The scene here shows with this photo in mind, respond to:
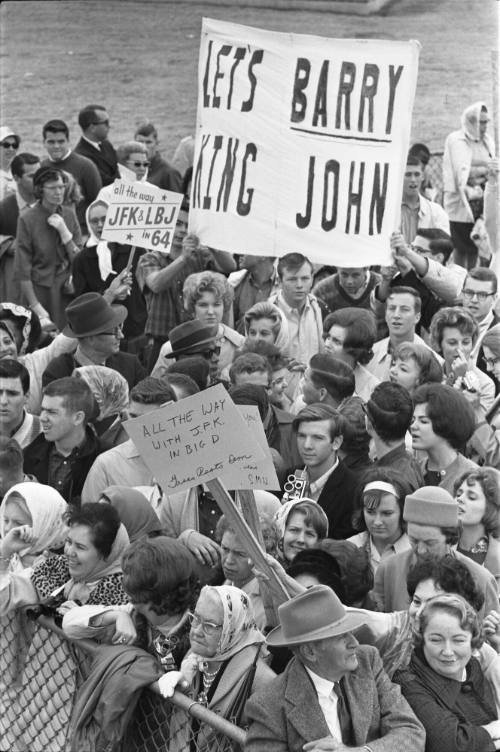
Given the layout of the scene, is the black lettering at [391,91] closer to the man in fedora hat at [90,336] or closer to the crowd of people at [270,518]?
the crowd of people at [270,518]

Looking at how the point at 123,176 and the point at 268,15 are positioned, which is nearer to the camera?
the point at 123,176

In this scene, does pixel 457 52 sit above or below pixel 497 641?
below

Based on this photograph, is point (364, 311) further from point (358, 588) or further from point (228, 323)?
point (358, 588)

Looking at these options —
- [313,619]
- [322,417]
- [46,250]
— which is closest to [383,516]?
[322,417]

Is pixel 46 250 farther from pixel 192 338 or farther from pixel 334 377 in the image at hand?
pixel 334 377

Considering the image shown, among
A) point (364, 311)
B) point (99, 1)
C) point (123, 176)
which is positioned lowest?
point (99, 1)

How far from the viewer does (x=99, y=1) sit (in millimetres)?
29141

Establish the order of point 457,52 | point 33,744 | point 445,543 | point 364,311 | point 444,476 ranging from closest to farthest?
point 445,543
point 33,744
point 444,476
point 364,311
point 457,52

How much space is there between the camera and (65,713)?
20.0ft

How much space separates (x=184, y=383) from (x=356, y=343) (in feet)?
3.37

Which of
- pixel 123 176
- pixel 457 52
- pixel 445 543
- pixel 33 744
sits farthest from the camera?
pixel 457 52

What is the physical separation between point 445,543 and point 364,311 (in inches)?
112

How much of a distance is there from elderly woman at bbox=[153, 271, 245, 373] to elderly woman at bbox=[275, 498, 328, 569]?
3.05m

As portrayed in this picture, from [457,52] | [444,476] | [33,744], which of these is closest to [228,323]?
[444,476]
